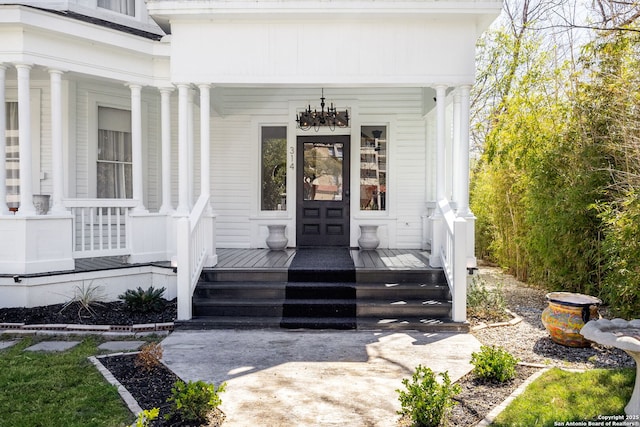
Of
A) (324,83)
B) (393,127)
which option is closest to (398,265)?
(324,83)

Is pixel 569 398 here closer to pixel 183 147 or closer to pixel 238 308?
pixel 238 308

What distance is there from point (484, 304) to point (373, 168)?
3.28 m

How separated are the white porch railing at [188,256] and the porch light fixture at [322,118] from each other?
2.91 metres

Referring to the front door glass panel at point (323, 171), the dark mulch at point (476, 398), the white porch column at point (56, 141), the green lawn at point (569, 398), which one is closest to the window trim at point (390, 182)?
the front door glass panel at point (323, 171)

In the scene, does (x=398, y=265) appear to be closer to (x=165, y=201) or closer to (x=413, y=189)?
(x=413, y=189)

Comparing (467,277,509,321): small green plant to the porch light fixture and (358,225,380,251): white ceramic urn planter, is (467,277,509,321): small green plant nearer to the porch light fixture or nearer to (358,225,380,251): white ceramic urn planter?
(358,225,380,251): white ceramic urn planter

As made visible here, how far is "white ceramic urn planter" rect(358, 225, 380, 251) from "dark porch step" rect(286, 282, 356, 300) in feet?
7.23

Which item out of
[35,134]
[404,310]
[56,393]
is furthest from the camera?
[35,134]

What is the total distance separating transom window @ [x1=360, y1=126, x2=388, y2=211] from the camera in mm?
8648

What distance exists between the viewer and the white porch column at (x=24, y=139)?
19.9ft

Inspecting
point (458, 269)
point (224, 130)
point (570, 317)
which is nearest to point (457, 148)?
point (458, 269)

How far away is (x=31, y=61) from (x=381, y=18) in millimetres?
4341

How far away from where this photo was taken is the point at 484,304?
247 inches

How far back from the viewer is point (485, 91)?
14906 millimetres
